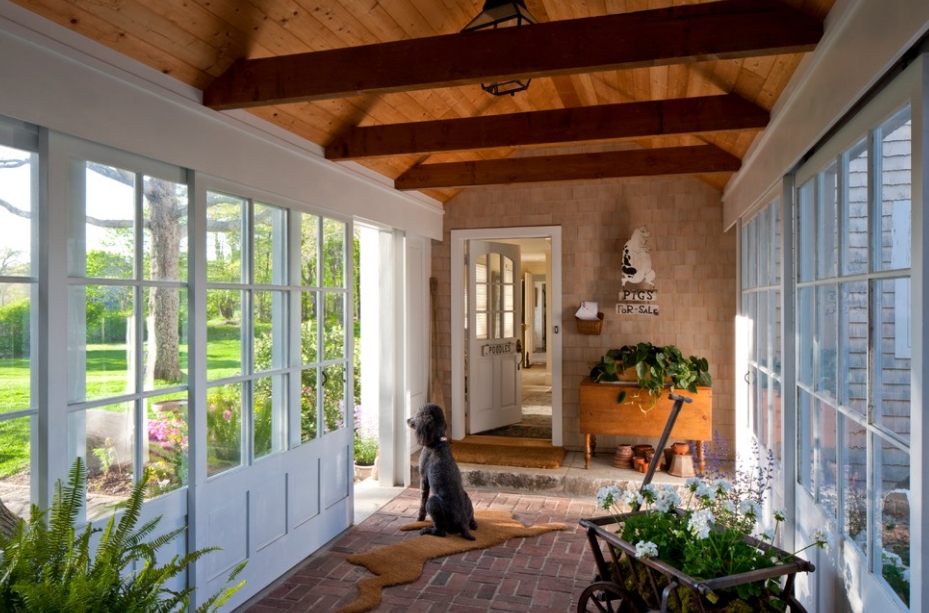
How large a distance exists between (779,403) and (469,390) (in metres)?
3.60

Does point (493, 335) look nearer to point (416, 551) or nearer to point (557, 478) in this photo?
point (557, 478)

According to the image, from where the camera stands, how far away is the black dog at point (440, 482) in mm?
4387

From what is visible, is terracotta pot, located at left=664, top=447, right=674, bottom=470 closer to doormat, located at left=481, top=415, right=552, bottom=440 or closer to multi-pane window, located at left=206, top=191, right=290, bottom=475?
doormat, located at left=481, top=415, right=552, bottom=440

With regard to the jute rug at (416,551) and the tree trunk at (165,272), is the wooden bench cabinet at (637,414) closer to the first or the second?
the jute rug at (416,551)

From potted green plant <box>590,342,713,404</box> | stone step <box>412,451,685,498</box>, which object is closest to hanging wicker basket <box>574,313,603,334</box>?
potted green plant <box>590,342,713,404</box>

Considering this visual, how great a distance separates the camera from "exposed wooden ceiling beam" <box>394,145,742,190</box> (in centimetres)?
472

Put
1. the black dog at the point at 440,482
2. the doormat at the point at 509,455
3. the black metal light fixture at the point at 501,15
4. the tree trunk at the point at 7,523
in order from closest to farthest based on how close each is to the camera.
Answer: the tree trunk at the point at 7,523, the black metal light fixture at the point at 501,15, the black dog at the point at 440,482, the doormat at the point at 509,455

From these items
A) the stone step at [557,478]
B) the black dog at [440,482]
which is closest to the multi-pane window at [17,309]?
the black dog at [440,482]

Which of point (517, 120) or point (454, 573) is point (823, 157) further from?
point (454, 573)

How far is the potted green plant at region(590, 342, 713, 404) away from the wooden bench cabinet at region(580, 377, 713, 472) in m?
0.07

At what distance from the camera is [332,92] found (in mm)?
2914

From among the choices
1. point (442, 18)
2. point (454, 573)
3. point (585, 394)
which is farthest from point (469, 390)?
point (442, 18)

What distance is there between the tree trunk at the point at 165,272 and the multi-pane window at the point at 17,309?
1.93 feet

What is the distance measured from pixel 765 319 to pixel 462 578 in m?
2.37
